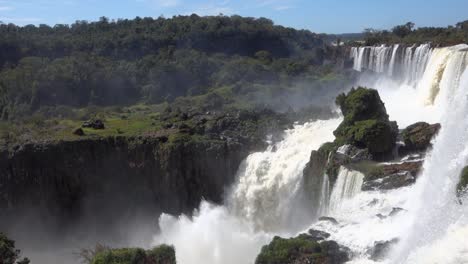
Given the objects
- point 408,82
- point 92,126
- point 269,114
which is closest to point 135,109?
point 92,126

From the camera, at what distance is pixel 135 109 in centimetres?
6022

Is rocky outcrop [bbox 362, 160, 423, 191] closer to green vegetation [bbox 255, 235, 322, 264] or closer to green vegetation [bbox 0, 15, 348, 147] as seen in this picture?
green vegetation [bbox 255, 235, 322, 264]

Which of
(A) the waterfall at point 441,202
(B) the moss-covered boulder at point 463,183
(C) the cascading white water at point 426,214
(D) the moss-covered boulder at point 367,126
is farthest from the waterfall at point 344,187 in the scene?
(B) the moss-covered boulder at point 463,183

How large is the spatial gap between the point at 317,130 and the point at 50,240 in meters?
22.3

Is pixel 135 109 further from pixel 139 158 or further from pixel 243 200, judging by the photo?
pixel 243 200

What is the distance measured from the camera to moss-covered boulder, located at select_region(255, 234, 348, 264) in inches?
839

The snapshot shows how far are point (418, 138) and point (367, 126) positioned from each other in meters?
3.00

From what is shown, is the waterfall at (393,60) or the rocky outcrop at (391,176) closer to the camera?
the rocky outcrop at (391,176)

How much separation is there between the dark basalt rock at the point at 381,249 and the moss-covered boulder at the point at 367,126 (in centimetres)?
1021

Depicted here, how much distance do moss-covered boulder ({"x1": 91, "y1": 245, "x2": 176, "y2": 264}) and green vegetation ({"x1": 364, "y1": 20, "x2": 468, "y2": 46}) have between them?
101 feet

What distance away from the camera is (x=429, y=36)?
178ft

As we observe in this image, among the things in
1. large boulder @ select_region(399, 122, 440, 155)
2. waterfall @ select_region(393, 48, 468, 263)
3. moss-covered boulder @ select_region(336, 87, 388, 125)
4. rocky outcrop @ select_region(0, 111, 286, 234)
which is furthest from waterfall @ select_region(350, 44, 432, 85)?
waterfall @ select_region(393, 48, 468, 263)

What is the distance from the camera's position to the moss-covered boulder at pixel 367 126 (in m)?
30.9

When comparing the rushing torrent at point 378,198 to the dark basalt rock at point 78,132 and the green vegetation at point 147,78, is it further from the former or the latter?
the dark basalt rock at point 78,132
